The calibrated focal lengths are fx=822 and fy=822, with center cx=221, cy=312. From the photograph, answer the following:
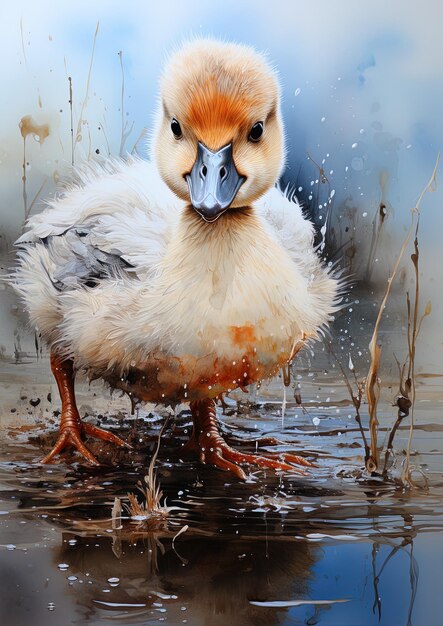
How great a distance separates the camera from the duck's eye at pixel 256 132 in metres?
1.46

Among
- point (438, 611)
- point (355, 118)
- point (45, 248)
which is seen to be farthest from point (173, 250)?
point (438, 611)

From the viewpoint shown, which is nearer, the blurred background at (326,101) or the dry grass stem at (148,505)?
the dry grass stem at (148,505)

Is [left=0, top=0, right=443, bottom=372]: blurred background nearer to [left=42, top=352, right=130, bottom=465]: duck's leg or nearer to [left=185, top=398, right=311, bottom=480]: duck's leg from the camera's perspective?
[left=42, top=352, right=130, bottom=465]: duck's leg

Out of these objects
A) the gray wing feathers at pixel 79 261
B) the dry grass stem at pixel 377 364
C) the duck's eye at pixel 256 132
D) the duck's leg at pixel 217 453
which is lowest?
the duck's leg at pixel 217 453

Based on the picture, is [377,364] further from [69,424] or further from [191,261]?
[69,424]

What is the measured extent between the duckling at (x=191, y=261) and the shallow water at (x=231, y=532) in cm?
5

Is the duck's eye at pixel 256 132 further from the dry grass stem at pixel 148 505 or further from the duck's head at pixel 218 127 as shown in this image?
the dry grass stem at pixel 148 505

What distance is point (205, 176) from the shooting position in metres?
1.38

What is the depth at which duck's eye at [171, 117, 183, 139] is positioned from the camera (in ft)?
4.83

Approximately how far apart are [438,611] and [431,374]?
43 centimetres

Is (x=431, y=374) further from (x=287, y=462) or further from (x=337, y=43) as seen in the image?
(x=337, y=43)

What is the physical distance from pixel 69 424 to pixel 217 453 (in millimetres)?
307

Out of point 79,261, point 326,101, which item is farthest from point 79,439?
point 326,101

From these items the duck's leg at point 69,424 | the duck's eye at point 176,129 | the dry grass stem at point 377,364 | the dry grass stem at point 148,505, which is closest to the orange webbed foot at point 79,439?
the duck's leg at point 69,424
